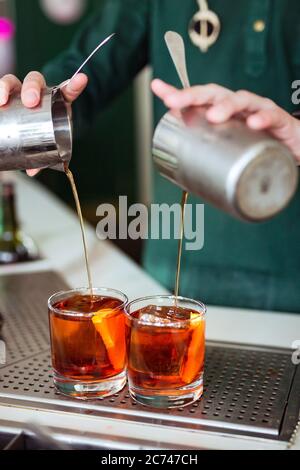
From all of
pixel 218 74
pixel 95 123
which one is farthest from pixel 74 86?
pixel 95 123

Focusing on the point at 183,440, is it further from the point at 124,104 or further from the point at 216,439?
the point at 124,104

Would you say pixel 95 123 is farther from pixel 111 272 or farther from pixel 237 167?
pixel 237 167

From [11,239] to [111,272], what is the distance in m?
0.36

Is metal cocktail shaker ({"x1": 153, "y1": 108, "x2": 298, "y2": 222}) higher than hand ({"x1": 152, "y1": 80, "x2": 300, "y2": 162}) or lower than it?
lower

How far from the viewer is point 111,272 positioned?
1.78m

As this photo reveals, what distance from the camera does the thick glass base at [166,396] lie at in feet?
3.39

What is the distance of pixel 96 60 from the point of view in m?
1.96

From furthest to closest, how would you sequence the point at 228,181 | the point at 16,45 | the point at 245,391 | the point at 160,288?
the point at 16,45, the point at 160,288, the point at 245,391, the point at 228,181

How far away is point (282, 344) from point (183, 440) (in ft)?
1.43

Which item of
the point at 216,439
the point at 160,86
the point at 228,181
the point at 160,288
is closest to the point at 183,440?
the point at 216,439

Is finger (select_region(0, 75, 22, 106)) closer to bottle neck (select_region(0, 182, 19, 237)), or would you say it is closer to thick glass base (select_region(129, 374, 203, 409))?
thick glass base (select_region(129, 374, 203, 409))

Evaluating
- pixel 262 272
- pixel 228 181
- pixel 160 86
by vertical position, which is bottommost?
pixel 262 272

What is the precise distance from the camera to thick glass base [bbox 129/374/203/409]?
3.39ft

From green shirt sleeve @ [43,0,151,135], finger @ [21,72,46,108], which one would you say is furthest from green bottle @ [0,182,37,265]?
finger @ [21,72,46,108]
